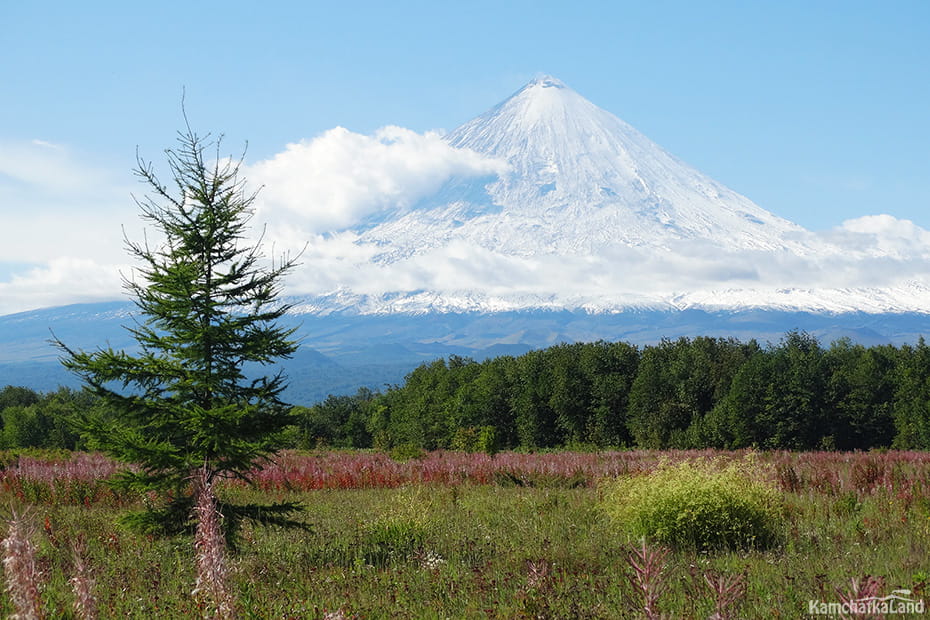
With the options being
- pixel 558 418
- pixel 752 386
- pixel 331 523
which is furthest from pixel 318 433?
pixel 331 523

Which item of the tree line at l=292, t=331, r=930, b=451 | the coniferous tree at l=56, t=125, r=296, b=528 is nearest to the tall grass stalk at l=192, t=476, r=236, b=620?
the coniferous tree at l=56, t=125, r=296, b=528

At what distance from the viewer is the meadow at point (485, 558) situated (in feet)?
19.5

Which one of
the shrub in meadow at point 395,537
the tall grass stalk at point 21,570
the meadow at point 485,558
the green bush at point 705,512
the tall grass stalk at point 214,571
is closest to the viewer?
the tall grass stalk at point 21,570

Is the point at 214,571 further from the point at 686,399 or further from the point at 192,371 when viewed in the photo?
the point at 686,399

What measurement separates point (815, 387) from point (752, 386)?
489 cm

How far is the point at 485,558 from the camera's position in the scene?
8133 millimetres

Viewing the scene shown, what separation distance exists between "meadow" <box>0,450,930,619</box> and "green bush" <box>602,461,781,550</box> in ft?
0.82

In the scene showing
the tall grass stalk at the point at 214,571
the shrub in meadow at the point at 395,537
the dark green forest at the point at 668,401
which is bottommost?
the dark green forest at the point at 668,401

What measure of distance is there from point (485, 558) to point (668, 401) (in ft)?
152

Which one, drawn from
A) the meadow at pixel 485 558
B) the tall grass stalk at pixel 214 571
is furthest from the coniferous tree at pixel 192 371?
the tall grass stalk at pixel 214 571

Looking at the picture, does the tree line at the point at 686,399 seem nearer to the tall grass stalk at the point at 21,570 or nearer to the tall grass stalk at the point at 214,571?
the tall grass stalk at the point at 214,571

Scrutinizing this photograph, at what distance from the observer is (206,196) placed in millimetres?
8594

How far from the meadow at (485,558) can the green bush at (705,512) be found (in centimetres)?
25

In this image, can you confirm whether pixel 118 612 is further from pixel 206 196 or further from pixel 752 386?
pixel 752 386
